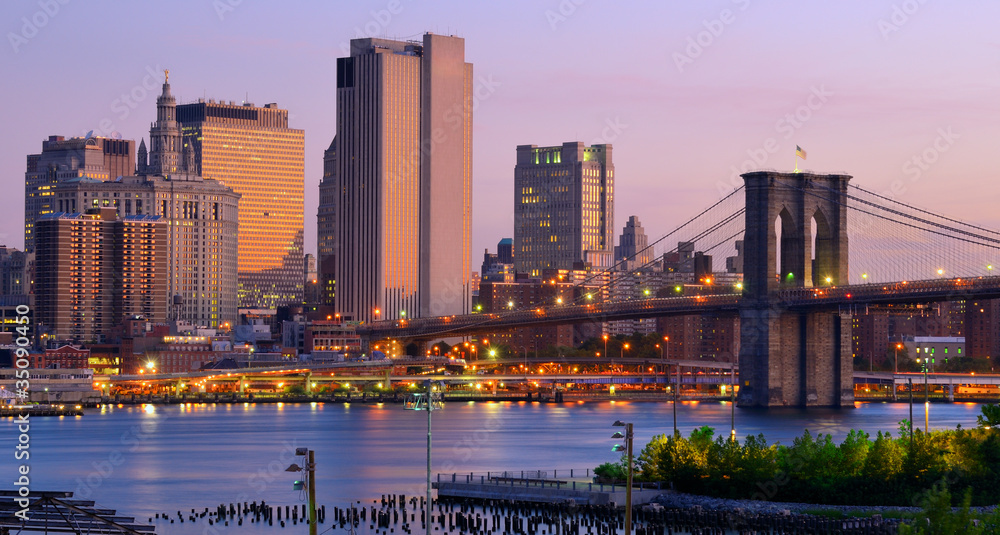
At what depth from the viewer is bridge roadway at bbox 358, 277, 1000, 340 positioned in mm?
95250

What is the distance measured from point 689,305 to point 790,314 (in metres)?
10.5

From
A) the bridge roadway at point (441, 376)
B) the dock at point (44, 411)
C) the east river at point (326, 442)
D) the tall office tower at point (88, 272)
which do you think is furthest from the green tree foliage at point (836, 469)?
the tall office tower at point (88, 272)

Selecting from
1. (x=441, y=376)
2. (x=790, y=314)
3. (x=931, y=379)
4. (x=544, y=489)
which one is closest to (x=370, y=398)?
(x=441, y=376)

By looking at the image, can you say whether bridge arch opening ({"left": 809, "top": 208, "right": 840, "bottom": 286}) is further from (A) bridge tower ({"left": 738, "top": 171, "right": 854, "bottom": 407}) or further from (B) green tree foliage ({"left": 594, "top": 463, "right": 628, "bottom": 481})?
(B) green tree foliage ({"left": 594, "top": 463, "right": 628, "bottom": 481})

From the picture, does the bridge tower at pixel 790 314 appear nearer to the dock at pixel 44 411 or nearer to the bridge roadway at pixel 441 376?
the bridge roadway at pixel 441 376

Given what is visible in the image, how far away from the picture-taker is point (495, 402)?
420 feet

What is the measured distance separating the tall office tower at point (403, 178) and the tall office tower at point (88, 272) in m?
32.8

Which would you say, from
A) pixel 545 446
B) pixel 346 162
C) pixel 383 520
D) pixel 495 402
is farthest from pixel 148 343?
pixel 383 520

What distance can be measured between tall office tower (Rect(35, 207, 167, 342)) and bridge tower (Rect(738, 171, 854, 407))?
350 feet

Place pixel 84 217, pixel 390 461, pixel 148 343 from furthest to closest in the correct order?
pixel 84 217 → pixel 148 343 → pixel 390 461

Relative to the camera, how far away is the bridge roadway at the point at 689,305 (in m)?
95.2

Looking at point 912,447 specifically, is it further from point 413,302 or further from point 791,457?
point 413,302

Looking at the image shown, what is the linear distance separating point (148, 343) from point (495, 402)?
179ft

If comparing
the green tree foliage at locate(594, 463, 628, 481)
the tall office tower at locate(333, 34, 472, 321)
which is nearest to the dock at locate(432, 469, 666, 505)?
the green tree foliage at locate(594, 463, 628, 481)
